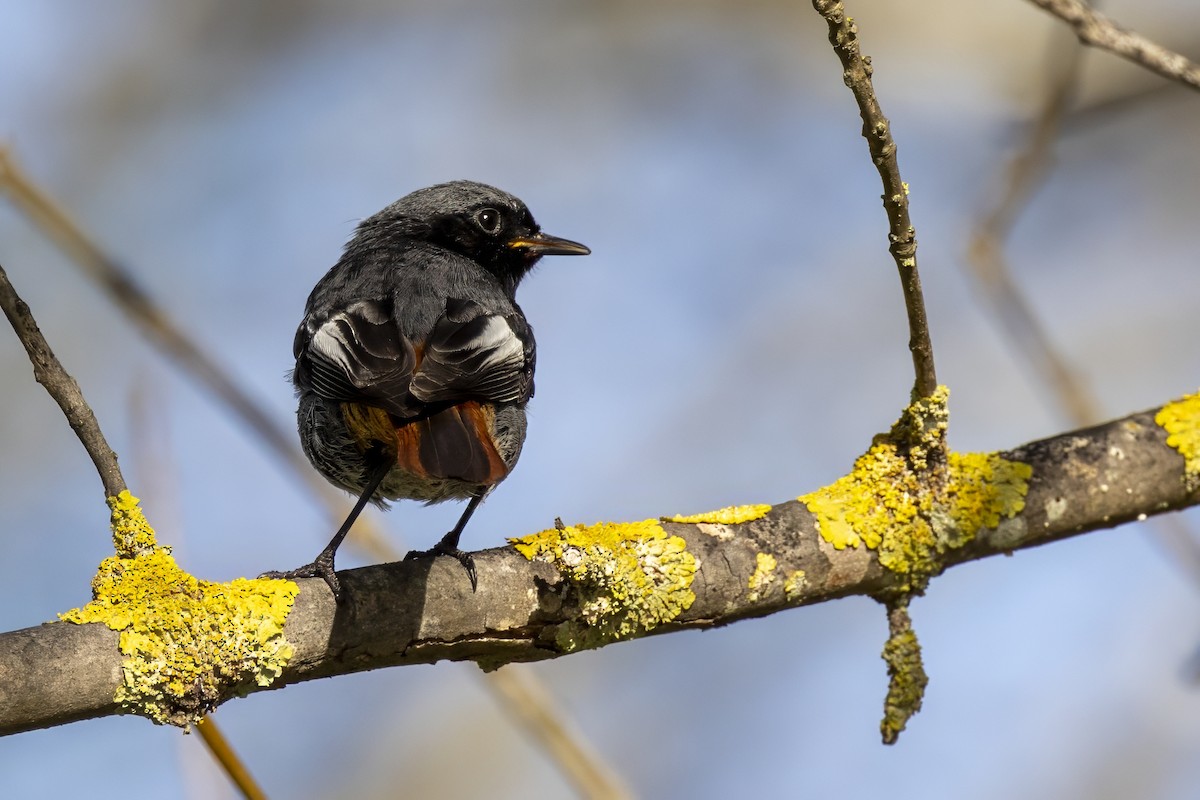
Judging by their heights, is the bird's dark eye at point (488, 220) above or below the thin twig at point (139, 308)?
above

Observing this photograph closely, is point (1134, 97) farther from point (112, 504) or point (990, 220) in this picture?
point (112, 504)

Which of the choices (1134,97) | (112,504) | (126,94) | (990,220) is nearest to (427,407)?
(112,504)

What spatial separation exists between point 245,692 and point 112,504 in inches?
20.2

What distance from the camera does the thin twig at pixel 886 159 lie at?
103 inches

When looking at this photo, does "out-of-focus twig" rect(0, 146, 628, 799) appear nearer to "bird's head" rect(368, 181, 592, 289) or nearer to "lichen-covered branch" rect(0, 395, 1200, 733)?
"lichen-covered branch" rect(0, 395, 1200, 733)

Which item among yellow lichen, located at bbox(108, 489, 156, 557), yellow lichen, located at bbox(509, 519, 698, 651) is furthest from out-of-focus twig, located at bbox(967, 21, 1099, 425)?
yellow lichen, located at bbox(108, 489, 156, 557)

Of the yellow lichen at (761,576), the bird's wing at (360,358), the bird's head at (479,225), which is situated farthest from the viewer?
the bird's head at (479,225)

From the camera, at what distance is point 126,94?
7.95m

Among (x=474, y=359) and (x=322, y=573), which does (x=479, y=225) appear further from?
(x=322, y=573)

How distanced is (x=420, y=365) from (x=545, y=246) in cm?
172

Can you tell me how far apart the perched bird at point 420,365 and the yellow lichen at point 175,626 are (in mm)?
236

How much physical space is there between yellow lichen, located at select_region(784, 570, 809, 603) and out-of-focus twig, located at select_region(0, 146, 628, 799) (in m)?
0.70

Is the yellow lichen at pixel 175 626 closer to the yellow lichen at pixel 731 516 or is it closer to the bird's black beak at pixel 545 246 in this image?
the yellow lichen at pixel 731 516

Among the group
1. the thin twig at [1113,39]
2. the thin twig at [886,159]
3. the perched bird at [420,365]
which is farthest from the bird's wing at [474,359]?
the thin twig at [1113,39]
